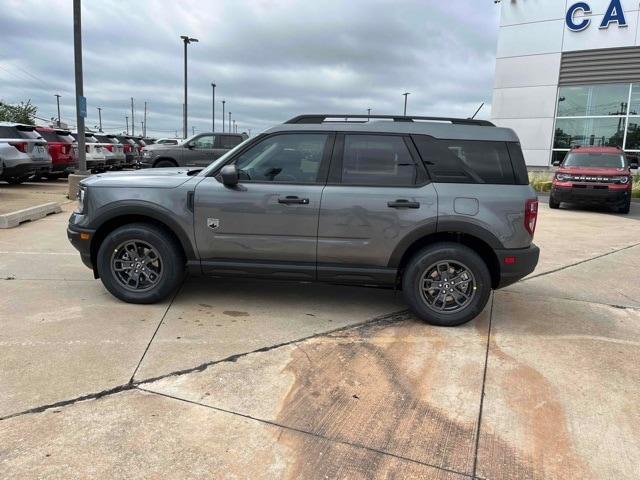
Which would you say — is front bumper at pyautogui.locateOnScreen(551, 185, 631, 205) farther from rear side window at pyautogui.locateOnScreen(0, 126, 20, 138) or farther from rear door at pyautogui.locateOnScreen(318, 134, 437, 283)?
rear side window at pyautogui.locateOnScreen(0, 126, 20, 138)

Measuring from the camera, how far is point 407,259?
15.4 feet

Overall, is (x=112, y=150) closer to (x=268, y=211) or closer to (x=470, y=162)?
Answer: (x=268, y=211)

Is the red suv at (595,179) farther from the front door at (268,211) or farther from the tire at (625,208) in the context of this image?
the front door at (268,211)

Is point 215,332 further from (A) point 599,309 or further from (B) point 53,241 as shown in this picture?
(B) point 53,241

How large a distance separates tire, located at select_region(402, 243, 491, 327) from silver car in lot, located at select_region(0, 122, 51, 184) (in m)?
11.9

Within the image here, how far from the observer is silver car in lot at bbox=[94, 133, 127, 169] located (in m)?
20.3

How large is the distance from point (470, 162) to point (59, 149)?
14679 mm

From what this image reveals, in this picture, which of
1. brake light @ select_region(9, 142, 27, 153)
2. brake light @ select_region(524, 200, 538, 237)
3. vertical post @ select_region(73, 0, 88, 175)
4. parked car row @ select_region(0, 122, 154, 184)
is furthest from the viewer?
brake light @ select_region(9, 142, 27, 153)

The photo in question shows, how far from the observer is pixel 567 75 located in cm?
2170

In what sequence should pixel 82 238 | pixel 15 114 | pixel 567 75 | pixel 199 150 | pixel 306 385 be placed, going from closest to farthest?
pixel 306 385 → pixel 82 238 → pixel 199 150 → pixel 567 75 → pixel 15 114

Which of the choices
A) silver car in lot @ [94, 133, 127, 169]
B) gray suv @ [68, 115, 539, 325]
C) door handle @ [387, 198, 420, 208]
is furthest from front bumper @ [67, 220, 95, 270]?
silver car in lot @ [94, 133, 127, 169]

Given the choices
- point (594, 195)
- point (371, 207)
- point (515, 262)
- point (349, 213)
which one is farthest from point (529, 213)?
point (594, 195)

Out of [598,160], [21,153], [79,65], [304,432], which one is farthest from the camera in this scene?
[598,160]

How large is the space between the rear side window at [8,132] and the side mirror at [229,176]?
1143 cm
